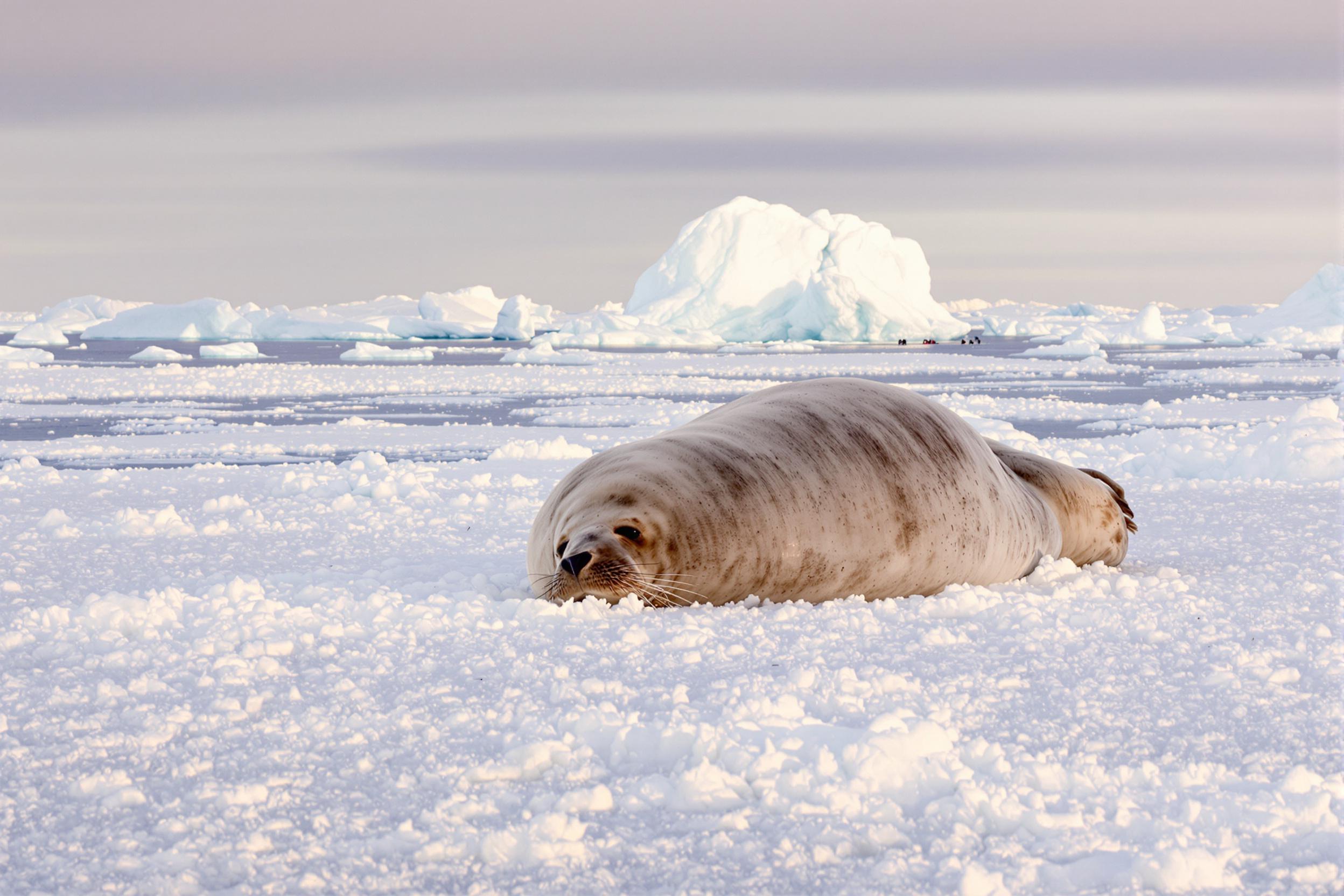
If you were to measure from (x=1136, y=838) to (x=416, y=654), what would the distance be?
5.52 feet

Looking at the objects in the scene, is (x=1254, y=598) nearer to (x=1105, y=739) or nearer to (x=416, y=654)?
(x=1105, y=739)

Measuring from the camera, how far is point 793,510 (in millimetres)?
3564

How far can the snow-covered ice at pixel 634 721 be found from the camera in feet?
6.04

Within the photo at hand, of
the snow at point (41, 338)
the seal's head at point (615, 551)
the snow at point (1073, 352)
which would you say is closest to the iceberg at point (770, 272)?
the snow at point (1073, 352)

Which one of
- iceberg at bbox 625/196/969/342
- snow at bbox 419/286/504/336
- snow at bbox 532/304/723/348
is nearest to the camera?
snow at bbox 532/304/723/348

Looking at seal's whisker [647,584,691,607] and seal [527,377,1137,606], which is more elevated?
seal [527,377,1137,606]

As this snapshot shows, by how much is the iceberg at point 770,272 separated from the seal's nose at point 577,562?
133 ft

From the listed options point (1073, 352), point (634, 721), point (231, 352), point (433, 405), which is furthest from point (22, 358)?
point (634, 721)

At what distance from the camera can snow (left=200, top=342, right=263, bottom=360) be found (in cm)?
3656

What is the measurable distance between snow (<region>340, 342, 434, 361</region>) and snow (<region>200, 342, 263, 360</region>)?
4.02 meters

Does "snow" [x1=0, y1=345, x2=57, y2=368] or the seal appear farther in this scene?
"snow" [x1=0, y1=345, x2=57, y2=368]

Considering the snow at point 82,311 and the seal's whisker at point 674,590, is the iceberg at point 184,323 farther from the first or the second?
the seal's whisker at point 674,590

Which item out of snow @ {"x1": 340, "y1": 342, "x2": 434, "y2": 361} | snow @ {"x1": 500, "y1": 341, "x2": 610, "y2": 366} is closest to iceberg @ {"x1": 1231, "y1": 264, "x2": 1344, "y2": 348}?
snow @ {"x1": 500, "y1": 341, "x2": 610, "y2": 366}

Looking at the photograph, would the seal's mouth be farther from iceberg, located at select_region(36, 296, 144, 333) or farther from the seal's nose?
iceberg, located at select_region(36, 296, 144, 333)
